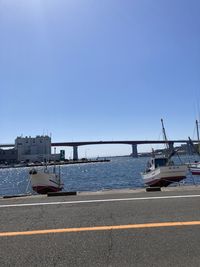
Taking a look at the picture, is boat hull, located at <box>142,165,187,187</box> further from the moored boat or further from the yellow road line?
the yellow road line

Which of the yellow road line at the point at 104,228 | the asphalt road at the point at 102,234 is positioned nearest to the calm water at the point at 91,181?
the asphalt road at the point at 102,234

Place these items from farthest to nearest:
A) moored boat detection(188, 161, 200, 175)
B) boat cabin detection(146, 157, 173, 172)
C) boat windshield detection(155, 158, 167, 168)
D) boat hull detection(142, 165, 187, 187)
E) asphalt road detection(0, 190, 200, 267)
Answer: moored boat detection(188, 161, 200, 175) → boat windshield detection(155, 158, 167, 168) → boat cabin detection(146, 157, 173, 172) → boat hull detection(142, 165, 187, 187) → asphalt road detection(0, 190, 200, 267)

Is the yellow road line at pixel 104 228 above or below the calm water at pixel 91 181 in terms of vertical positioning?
below

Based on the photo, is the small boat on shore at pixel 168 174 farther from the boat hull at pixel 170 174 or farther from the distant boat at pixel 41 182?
the distant boat at pixel 41 182

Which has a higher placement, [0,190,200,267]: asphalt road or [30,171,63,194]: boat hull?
[30,171,63,194]: boat hull

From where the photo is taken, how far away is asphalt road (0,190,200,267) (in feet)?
19.0

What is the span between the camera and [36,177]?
3431 cm

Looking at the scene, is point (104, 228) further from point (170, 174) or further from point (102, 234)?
point (170, 174)

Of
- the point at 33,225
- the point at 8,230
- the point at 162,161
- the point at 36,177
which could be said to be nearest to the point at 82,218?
the point at 33,225

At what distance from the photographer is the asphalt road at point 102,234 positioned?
5781mm

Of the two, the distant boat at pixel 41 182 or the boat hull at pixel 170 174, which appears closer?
the distant boat at pixel 41 182

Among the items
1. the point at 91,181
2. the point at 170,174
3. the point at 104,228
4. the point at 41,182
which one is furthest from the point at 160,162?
the point at 104,228

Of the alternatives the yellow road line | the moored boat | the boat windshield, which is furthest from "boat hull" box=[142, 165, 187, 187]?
the yellow road line

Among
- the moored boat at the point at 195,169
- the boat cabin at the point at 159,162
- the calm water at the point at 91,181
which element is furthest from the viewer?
the moored boat at the point at 195,169
